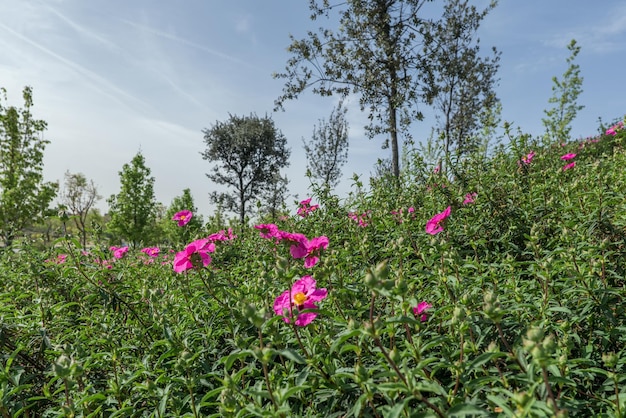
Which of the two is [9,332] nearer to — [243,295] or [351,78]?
[243,295]

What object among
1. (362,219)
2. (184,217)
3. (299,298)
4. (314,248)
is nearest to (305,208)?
(362,219)

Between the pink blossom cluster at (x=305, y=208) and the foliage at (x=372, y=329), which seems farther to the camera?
the pink blossom cluster at (x=305, y=208)

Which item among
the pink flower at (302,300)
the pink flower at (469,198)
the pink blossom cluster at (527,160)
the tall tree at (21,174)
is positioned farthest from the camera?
the tall tree at (21,174)

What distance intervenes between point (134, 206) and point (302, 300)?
23.0 meters

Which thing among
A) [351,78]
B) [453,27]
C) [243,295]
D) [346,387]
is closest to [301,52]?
[351,78]

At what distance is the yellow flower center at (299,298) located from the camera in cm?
188

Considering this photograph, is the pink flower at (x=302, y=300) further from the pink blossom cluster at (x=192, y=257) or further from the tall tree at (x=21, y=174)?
the tall tree at (x=21, y=174)

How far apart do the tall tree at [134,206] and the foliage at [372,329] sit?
62.4 feet

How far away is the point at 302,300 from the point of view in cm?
189

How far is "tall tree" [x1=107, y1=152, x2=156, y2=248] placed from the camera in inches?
857

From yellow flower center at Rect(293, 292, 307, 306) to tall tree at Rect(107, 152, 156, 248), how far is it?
869 inches

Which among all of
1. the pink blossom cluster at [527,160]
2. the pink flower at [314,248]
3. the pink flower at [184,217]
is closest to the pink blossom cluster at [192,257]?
the pink flower at [314,248]

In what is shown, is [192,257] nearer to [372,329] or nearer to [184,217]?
[372,329]

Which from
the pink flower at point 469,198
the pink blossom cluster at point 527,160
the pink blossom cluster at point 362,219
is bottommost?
the pink blossom cluster at point 362,219
